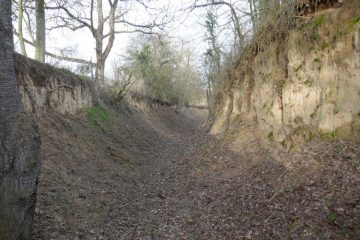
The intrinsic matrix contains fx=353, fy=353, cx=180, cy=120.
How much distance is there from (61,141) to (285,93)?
22.2 feet

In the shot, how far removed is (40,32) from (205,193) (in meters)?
11.1

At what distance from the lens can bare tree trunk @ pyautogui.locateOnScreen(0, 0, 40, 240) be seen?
5.21m

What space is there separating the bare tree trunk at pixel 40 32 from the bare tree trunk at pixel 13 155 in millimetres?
10442

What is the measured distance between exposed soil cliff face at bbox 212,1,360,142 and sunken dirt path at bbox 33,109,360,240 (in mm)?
657

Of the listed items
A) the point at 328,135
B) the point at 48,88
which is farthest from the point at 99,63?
the point at 328,135

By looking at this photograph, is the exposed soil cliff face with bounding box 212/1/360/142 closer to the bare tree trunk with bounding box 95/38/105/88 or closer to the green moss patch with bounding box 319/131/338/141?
the green moss patch with bounding box 319/131/338/141

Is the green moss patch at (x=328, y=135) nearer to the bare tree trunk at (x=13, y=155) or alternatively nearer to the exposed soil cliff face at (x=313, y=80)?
the exposed soil cliff face at (x=313, y=80)

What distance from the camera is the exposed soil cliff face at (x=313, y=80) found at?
7.60 m

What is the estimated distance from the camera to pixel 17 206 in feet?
17.4

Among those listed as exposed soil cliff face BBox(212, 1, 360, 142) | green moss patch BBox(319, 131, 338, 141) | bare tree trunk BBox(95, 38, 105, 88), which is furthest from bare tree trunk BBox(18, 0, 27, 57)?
green moss patch BBox(319, 131, 338, 141)

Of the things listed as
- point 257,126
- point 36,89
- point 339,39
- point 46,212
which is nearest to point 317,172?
point 339,39

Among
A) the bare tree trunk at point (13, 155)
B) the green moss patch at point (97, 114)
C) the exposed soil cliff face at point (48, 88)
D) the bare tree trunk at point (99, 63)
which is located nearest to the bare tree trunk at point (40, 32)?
the exposed soil cliff face at point (48, 88)

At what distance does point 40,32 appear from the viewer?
1549cm

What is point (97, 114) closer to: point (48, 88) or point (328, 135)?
point (48, 88)
